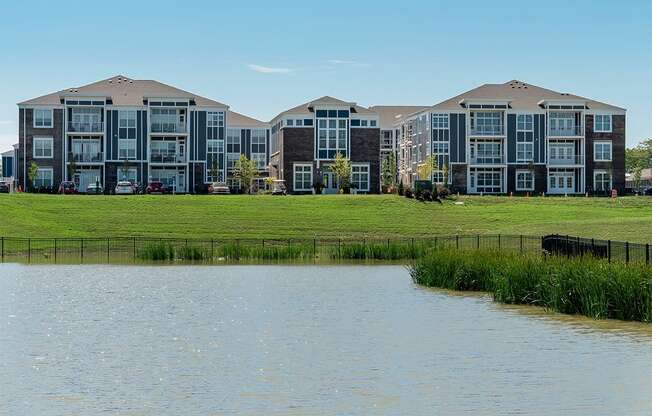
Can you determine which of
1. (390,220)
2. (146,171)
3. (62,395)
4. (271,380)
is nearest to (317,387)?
(271,380)

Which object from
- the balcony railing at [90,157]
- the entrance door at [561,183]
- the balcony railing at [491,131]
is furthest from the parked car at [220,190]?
the entrance door at [561,183]

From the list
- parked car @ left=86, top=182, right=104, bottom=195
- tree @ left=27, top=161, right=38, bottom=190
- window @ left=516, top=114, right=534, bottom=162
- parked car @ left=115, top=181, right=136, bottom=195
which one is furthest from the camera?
window @ left=516, top=114, right=534, bottom=162

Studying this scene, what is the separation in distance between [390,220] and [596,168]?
47.4 metres

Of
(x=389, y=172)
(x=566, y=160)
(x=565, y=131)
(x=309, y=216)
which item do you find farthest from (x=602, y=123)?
(x=309, y=216)

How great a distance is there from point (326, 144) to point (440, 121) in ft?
44.0

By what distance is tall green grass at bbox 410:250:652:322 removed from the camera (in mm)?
31406

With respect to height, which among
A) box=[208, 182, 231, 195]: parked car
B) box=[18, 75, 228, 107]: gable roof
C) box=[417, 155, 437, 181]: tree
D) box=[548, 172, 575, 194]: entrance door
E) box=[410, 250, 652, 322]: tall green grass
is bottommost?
box=[410, 250, 652, 322]: tall green grass

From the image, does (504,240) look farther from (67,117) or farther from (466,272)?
(67,117)

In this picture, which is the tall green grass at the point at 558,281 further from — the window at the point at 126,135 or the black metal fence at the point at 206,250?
the window at the point at 126,135

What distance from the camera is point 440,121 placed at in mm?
126750

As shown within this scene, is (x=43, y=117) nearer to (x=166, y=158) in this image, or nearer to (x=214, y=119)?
(x=166, y=158)

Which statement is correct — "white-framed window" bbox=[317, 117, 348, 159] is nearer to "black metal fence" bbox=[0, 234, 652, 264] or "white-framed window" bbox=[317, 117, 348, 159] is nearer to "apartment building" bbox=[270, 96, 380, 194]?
"apartment building" bbox=[270, 96, 380, 194]

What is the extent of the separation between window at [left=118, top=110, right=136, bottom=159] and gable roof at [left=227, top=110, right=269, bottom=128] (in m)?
19.5

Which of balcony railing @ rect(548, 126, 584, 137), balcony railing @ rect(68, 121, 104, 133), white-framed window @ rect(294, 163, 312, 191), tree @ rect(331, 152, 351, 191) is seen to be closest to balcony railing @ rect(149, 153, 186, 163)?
balcony railing @ rect(68, 121, 104, 133)
